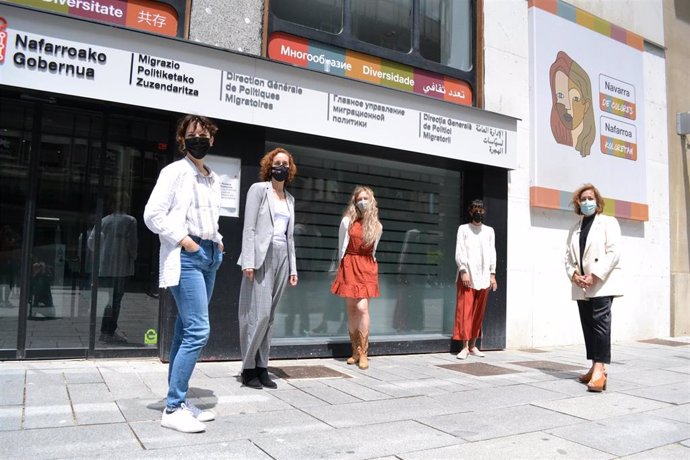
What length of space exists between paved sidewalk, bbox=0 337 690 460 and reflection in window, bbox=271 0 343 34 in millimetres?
Result: 3960

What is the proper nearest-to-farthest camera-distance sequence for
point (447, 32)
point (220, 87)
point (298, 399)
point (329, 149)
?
point (298, 399), point (220, 87), point (329, 149), point (447, 32)

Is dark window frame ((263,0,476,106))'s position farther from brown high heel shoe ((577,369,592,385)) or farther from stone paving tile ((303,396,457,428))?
brown high heel shoe ((577,369,592,385))

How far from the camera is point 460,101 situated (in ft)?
25.8

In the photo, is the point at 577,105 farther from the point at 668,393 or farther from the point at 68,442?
the point at 68,442

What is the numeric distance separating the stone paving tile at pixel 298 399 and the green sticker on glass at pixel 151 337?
178 cm

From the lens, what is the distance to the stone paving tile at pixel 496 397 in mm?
4680

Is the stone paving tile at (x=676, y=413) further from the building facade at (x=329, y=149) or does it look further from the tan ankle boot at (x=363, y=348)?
the building facade at (x=329, y=149)

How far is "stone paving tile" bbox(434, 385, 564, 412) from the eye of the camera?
4680 mm

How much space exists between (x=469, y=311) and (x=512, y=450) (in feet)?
12.1

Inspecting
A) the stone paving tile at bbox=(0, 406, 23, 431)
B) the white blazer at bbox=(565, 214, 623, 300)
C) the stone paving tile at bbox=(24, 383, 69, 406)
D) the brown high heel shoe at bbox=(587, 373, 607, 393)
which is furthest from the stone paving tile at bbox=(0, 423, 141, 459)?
the white blazer at bbox=(565, 214, 623, 300)

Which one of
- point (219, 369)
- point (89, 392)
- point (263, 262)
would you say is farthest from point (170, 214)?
point (219, 369)

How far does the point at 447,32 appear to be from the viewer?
7.99m

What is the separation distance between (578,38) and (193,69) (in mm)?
6505

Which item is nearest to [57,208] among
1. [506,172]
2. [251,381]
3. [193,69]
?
[193,69]
